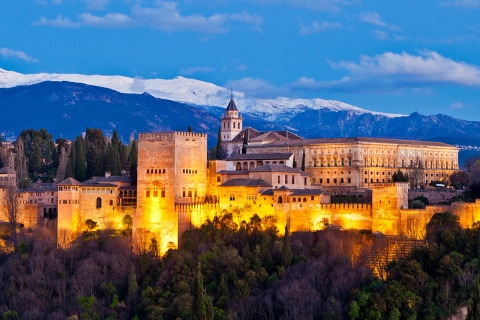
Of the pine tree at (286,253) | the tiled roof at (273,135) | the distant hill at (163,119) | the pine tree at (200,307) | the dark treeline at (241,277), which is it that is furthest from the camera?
the distant hill at (163,119)

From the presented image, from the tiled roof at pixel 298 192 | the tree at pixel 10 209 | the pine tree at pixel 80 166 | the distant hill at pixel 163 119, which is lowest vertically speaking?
the tree at pixel 10 209

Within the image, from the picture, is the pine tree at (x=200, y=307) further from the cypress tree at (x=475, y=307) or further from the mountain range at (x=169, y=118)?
the mountain range at (x=169, y=118)

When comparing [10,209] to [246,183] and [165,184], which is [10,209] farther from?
[246,183]

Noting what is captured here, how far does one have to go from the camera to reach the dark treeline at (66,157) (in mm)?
61969

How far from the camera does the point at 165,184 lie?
47.6m

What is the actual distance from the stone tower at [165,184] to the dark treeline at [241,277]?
0.87 meters

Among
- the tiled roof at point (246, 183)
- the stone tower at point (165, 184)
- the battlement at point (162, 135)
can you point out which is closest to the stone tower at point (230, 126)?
the tiled roof at point (246, 183)

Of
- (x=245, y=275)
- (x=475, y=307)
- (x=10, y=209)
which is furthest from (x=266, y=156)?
(x=475, y=307)

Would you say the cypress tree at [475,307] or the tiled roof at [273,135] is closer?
the cypress tree at [475,307]

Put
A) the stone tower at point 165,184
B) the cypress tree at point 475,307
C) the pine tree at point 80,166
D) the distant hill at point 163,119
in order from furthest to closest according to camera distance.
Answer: the distant hill at point 163,119 < the pine tree at point 80,166 < the stone tower at point 165,184 < the cypress tree at point 475,307

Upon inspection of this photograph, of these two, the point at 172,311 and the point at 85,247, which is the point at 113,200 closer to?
the point at 85,247

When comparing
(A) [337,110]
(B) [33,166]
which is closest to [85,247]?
(B) [33,166]

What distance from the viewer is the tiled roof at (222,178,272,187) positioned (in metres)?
48.6

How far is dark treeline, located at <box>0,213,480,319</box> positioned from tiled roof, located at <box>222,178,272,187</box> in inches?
91.6
